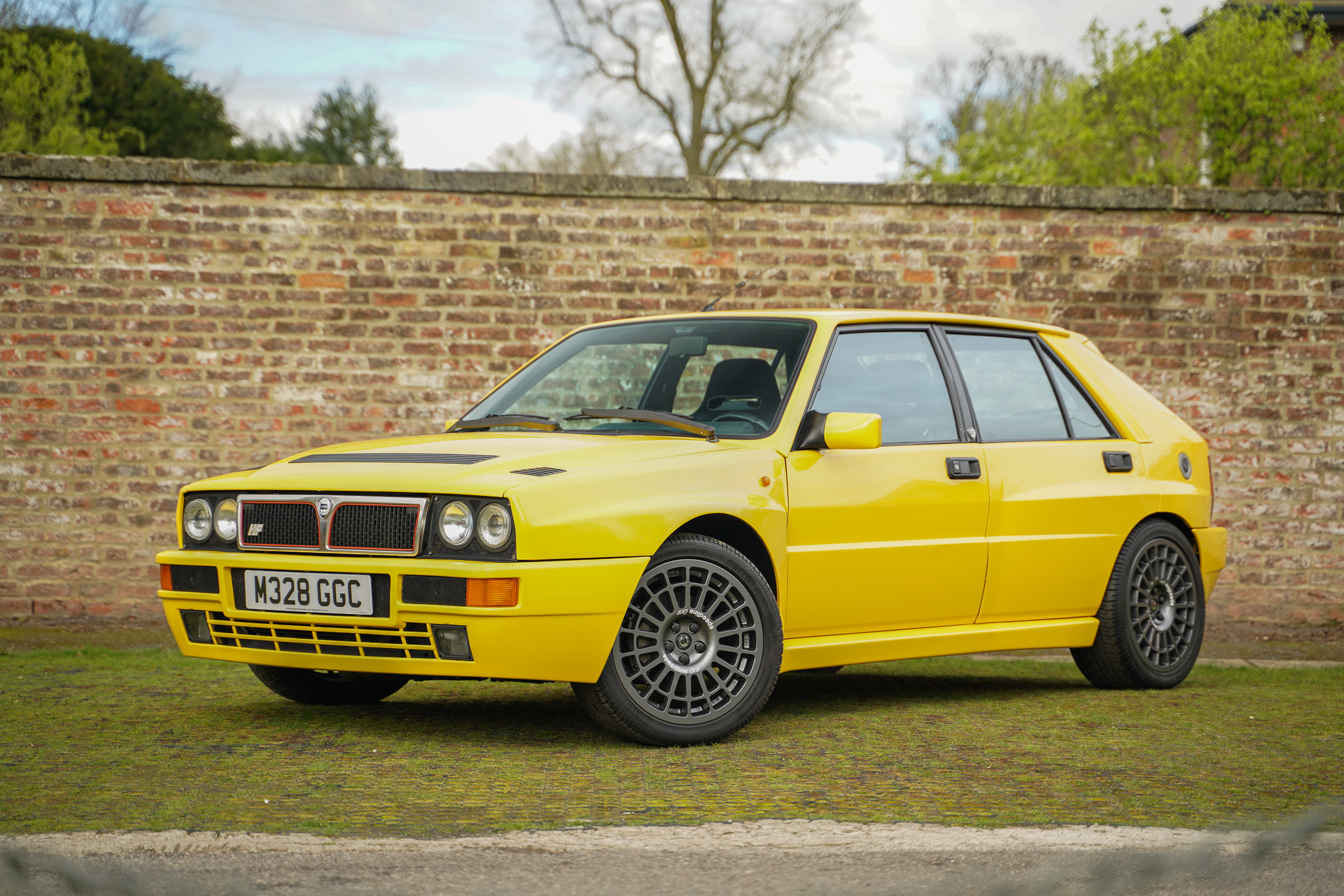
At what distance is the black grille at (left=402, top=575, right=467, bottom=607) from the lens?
4.50 m

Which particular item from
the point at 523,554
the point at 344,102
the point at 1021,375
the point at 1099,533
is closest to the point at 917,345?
the point at 1021,375

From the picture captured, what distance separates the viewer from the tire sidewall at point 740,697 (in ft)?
15.5

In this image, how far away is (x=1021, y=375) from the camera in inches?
255

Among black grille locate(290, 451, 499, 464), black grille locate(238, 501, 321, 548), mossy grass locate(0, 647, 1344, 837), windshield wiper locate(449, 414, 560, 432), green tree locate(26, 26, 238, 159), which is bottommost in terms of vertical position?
mossy grass locate(0, 647, 1344, 837)

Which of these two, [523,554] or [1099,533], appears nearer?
[523,554]

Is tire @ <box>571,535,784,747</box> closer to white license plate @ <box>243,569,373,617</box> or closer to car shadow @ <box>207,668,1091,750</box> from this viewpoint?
car shadow @ <box>207,668,1091,750</box>

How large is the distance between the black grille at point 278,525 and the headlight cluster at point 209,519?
60mm

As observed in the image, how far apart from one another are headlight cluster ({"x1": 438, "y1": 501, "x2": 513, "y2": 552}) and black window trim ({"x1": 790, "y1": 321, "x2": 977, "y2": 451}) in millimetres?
1667

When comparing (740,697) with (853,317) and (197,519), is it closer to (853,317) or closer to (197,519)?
(853,317)

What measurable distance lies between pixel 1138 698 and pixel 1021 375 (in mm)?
1506

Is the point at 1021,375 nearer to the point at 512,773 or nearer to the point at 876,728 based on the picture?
the point at 876,728

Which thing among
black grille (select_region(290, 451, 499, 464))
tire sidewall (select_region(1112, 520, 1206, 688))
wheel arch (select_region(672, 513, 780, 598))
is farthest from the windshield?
tire sidewall (select_region(1112, 520, 1206, 688))

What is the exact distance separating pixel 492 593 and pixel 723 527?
1005 millimetres

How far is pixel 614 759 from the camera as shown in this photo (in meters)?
4.66
